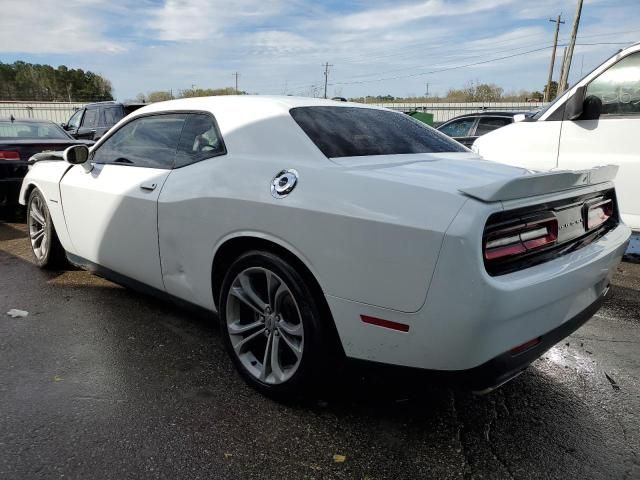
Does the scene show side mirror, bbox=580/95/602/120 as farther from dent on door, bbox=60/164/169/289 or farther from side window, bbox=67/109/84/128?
side window, bbox=67/109/84/128

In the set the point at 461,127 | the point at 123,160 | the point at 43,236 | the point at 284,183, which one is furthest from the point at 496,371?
the point at 461,127

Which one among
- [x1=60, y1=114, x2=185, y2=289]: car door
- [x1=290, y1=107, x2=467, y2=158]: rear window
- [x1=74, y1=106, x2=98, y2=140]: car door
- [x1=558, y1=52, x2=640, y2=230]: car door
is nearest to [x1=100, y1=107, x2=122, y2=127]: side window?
[x1=74, y1=106, x2=98, y2=140]: car door

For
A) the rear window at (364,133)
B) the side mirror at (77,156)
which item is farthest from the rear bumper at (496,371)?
the side mirror at (77,156)

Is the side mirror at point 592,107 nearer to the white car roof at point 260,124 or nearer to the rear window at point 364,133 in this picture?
the rear window at point 364,133

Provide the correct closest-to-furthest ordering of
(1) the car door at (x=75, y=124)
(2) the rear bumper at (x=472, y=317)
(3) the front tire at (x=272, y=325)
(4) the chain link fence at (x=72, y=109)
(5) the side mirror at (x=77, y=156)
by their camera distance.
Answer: (2) the rear bumper at (x=472, y=317)
(3) the front tire at (x=272, y=325)
(5) the side mirror at (x=77, y=156)
(1) the car door at (x=75, y=124)
(4) the chain link fence at (x=72, y=109)

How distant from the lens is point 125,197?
3281mm

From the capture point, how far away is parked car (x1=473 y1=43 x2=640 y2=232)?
4.32 m

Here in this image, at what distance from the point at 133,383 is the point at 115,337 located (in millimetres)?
697

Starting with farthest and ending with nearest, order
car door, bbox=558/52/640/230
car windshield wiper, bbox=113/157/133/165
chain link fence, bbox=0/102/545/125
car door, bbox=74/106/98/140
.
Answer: chain link fence, bbox=0/102/545/125
car door, bbox=74/106/98/140
car door, bbox=558/52/640/230
car windshield wiper, bbox=113/157/133/165

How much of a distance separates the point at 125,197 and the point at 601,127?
4.00 m

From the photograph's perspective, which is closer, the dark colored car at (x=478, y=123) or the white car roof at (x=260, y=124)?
the white car roof at (x=260, y=124)

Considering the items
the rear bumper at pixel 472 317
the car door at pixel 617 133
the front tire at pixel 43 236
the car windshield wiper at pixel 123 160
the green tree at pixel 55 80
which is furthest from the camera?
the green tree at pixel 55 80

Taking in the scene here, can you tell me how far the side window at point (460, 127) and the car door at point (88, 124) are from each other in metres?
7.94

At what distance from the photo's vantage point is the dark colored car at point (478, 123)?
31.9 feet
